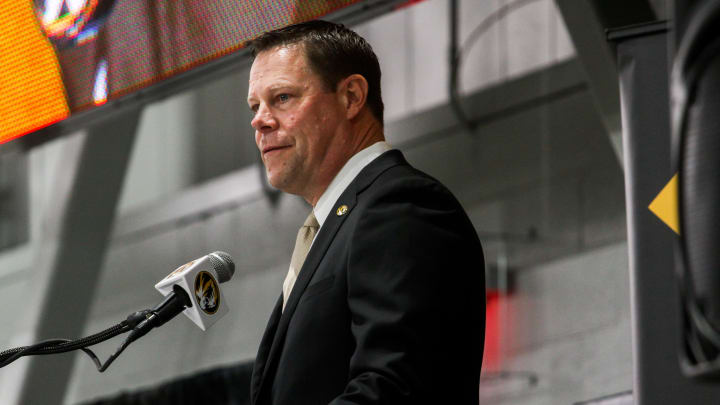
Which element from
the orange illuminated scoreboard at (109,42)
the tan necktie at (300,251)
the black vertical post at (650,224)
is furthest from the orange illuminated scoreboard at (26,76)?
the black vertical post at (650,224)

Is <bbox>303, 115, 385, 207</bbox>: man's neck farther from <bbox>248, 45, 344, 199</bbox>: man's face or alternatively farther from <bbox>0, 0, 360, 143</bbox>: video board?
<bbox>0, 0, 360, 143</bbox>: video board

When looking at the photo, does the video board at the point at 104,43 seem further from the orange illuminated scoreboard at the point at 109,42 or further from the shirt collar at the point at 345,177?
the shirt collar at the point at 345,177

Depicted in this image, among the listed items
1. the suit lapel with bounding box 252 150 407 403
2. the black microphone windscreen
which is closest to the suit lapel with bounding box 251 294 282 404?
the suit lapel with bounding box 252 150 407 403

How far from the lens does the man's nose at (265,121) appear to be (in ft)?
7.13

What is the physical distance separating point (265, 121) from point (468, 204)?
487 cm

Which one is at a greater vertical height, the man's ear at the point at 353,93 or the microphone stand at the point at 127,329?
the man's ear at the point at 353,93

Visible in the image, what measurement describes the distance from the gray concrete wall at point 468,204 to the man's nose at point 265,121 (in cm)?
359

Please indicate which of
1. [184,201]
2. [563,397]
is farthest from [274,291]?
[563,397]

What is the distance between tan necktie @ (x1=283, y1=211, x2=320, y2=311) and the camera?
2096mm

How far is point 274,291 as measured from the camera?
8.05 meters

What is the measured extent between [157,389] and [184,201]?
2053mm

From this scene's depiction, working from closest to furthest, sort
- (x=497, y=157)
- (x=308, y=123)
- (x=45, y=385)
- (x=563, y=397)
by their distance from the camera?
(x=308, y=123) < (x=45, y=385) < (x=563, y=397) < (x=497, y=157)

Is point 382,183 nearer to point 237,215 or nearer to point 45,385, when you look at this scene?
point 45,385

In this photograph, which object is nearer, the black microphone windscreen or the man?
the man
